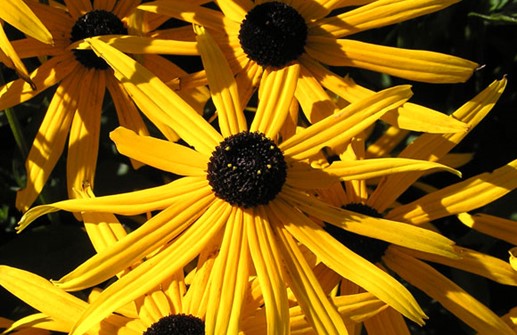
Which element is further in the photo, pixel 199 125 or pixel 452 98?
pixel 452 98

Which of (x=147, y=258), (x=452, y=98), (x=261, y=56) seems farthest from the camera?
(x=452, y=98)

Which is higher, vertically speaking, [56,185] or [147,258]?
[56,185]

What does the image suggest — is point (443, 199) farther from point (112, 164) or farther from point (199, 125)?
point (112, 164)

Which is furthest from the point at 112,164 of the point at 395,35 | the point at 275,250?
the point at 395,35

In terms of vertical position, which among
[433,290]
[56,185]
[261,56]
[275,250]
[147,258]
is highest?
[56,185]

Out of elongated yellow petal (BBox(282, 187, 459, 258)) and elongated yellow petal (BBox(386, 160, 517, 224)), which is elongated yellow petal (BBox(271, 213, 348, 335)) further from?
elongated yellow petal (BBox(386, 160, 517, 224))

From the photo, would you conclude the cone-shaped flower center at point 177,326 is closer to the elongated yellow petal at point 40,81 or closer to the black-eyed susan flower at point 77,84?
the black-eyed susan flower at point 77,84

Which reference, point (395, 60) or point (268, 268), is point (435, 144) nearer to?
point (395, 60)

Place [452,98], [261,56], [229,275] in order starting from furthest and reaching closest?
[452,98]
[261,56]
[229,275]

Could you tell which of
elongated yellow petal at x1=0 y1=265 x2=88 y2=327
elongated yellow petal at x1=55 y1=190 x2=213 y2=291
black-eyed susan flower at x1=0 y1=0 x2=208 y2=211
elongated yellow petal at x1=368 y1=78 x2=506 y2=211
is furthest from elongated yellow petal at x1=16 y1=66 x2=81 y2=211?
elongated yellow petal at x1=368 y1=78 x2=506 y2=211
